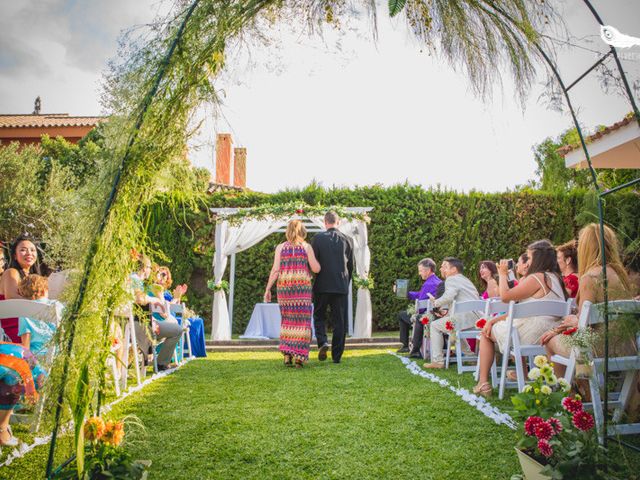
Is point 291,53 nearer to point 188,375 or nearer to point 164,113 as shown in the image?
point 164,113

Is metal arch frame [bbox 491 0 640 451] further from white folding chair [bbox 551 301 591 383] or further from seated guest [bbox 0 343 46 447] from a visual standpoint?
seated guest [bbox 0 343 46 447]

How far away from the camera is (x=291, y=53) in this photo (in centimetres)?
346

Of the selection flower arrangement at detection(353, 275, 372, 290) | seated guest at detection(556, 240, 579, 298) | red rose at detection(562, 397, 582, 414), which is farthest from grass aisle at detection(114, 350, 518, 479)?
flower arrangement at detection(353, 275, 372, 290)

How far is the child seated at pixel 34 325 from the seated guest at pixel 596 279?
3662 millimetres

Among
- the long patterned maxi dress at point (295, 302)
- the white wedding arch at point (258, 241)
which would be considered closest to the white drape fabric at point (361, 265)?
the white wedding arch at point (258, 241)

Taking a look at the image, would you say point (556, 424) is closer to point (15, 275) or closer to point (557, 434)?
point (557, 434)

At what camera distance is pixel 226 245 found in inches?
465

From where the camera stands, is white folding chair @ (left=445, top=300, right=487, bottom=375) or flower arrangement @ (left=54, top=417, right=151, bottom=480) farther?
white folding chair @ (left=445, top=300, right=487, bottom=375)

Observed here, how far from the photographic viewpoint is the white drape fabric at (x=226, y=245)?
11.0 metres

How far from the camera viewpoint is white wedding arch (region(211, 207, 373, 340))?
36.6 feet

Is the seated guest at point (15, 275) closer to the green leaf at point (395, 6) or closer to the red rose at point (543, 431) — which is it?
the green leaf at point (395, 6)

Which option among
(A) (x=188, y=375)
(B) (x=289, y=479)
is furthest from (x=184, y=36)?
(A) (x=188, y=375)

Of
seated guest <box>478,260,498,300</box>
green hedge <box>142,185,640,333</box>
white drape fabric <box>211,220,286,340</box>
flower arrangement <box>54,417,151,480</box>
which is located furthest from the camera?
green hedge <box>142,185,640,333</box>

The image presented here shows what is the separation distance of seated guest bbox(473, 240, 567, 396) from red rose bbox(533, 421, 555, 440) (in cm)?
214
